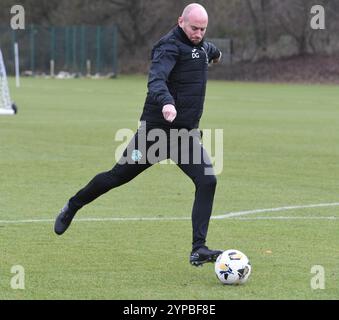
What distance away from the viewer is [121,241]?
11.0 metres

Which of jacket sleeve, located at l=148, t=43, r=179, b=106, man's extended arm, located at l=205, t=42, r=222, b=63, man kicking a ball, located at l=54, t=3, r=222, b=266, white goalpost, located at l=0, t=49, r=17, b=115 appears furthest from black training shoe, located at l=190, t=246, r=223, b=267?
white goalpost, located at l=0, t=49, r=17, b=115

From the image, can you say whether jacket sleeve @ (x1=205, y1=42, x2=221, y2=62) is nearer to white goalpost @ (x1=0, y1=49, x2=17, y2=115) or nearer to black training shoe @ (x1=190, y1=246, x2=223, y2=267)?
black training shoe @ (x1=190, y1=246, x2=223, y2=267)

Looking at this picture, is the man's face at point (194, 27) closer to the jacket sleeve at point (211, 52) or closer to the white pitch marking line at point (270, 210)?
the jacket sleeve at point (211, 52)

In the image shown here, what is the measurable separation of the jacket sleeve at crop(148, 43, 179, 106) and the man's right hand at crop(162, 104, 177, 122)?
2.9 inches

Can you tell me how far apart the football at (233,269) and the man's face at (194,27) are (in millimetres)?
1997

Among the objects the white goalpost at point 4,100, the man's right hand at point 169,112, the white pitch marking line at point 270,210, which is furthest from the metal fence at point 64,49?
the man's right hand at point 169,112

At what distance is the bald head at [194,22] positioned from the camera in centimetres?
921

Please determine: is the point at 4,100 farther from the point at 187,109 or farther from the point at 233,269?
the point at 233,269

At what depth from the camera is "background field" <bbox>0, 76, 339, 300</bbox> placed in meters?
8.84

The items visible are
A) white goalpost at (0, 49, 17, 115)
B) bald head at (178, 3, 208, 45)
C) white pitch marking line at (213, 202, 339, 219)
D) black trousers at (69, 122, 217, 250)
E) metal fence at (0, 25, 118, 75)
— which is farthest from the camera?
metal fence at (0, 25, 118, 75)
